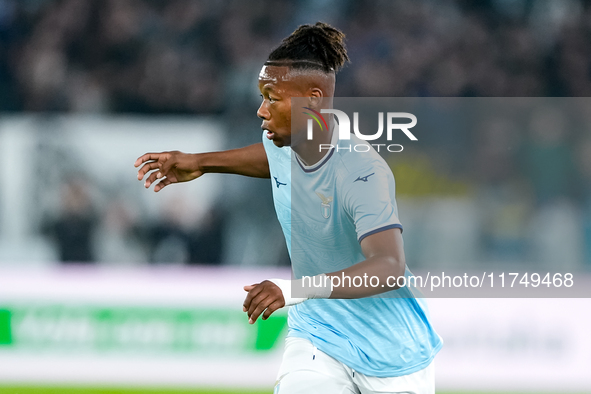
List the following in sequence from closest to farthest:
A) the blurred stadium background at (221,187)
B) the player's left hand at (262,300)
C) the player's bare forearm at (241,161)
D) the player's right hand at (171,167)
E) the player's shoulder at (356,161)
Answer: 1. the player's left hand at (262,300)
2. the player's shoulder at (356,161)
3. the player's right hand at (171,167)
4. the player's bare forearm at (241,161)
5. the blurred stadium background at (221,187)

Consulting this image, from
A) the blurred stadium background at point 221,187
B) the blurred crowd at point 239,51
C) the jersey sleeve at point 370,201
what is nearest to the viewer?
the jersey sleeve at point 370,201

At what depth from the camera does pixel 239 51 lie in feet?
26.6

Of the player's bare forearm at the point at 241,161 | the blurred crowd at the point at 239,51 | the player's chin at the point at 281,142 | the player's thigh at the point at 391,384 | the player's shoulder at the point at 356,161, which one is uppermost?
the blurred crowd at the point at 239,51

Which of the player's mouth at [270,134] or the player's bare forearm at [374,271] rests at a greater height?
the player's mouth at [270,134]

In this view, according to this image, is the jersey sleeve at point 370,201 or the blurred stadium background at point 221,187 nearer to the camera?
the jersey sleeve at point 370,201

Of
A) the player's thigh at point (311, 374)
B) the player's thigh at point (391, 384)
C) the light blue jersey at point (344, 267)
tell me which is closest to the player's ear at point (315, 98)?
the light blue jersey at point (344, 267)

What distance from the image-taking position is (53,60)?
315 inches

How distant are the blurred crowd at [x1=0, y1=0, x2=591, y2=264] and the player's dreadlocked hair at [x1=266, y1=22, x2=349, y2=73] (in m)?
3.95

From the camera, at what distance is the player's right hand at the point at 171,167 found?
10.0ft

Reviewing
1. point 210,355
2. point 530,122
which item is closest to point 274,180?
point 210,355

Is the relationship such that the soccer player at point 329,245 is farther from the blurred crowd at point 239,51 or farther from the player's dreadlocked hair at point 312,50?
the blurred crowd at point 239,51

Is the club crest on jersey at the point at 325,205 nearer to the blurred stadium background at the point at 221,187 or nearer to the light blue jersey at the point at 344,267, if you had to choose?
the light blue jersey at the point at 344,267

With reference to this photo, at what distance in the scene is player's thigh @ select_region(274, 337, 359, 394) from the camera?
2.65 metres

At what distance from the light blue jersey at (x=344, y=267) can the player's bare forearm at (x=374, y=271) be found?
0.68 feet
